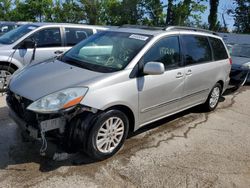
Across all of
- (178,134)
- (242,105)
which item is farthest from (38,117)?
(242,105)

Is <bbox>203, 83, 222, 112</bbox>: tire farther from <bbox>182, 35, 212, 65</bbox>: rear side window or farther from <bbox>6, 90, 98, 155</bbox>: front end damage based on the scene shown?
<bbox>6, 90, 98, 155</bbox>: front end damage

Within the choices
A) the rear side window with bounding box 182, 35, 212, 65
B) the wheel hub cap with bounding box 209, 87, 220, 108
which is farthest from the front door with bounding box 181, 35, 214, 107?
the wheel hub cap with bounding box 209, 87, 220, 108

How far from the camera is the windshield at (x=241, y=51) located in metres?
9.95

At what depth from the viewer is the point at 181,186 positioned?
3346 mm

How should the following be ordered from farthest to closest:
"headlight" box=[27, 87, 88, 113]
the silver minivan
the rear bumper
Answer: the rear bumper, the silver minivan, "headlight" box=[27, 87, 88, 113]

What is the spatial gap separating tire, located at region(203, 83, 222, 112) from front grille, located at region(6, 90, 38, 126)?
367cm

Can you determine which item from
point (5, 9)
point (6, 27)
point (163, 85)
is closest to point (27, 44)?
point (163, 85)

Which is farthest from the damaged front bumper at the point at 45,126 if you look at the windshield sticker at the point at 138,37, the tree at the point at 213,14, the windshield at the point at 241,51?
the tree at the point at 213,14

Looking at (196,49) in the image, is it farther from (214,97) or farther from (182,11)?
(182,11)

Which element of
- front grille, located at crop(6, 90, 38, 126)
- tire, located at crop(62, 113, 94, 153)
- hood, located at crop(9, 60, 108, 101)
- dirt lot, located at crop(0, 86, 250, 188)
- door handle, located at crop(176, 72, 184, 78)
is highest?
hood, located at crop(9, 60, 108, 101)

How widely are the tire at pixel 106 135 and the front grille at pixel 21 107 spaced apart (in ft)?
2.30

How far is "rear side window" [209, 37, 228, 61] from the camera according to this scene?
577 cm

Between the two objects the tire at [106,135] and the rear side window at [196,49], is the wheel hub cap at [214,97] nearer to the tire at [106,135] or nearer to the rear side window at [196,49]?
the rear side window at [196,49]

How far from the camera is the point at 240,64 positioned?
841cm
